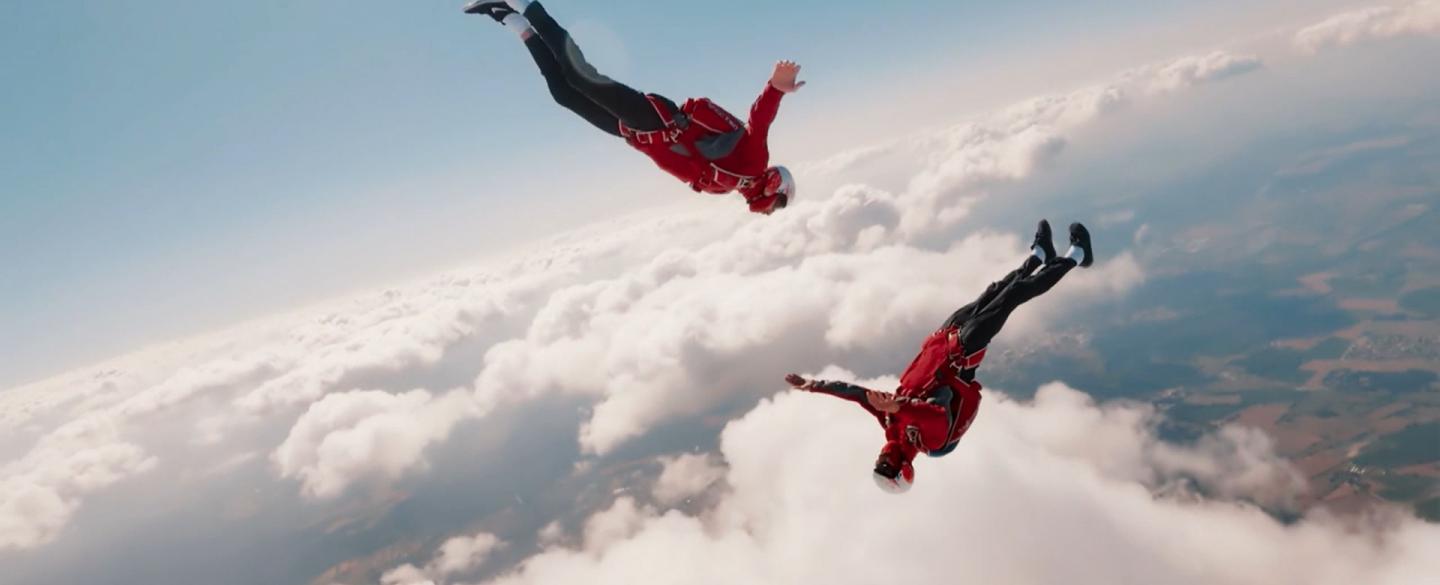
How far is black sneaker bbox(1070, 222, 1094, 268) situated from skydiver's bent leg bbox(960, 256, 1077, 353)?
0.33m

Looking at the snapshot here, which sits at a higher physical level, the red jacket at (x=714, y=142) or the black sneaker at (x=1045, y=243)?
the red jacket at (x=714, y=142)

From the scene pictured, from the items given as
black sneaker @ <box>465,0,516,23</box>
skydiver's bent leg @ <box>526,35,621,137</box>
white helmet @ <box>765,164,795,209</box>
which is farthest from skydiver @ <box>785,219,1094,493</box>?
black sneaker @ <box>465,0,516,23</box>

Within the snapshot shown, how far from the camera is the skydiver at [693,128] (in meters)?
4.58

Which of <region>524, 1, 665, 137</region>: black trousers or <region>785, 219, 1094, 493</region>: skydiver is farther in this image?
<region>785, 219, 1094, 493</region>: skydiver

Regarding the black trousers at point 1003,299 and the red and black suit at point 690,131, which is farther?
the black trousers at point 1003,299

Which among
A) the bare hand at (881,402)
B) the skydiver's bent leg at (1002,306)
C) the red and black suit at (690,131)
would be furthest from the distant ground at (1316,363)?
the red and black suit at (690,131)

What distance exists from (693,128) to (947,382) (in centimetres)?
372

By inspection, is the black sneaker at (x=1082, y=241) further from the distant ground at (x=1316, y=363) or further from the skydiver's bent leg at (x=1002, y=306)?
the distant ground at (x=1316, y=363)

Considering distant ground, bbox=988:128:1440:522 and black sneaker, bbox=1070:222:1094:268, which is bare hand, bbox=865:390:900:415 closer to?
Answer: black sneaker, bbox=1070:222:1094:268

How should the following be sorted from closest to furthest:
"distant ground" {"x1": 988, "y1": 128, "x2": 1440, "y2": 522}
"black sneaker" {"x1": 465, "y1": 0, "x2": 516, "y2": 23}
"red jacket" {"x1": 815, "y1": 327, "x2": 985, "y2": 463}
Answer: "black sneaker" {"x1": 465, "y1": 0, "x2": 516, "y2": 23} < "red jacket" {"x1": 815, "y1": 327, "x2": 985, "y2": 463} < "distant ground" {"x1": 988, "y1": 128, "x2": 1440, "y2": 522}

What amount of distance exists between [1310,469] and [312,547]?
216989 millimetres

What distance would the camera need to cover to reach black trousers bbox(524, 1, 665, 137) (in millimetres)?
4238

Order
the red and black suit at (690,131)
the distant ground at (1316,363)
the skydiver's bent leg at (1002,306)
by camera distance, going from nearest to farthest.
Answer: the red and black suit at (690,131) < the skydiver's bent leg at (1002,306) < the distant ground at (1316,363)

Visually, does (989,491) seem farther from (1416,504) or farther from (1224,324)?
(1224,324)
